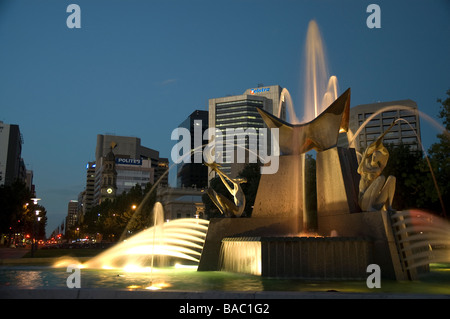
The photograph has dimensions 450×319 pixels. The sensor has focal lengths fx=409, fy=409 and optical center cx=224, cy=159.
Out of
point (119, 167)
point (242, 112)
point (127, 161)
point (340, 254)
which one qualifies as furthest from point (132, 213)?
point (242, 112)

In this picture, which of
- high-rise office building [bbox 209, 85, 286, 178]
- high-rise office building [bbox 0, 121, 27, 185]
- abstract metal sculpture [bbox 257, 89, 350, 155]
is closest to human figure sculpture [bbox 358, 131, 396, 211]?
abstract metal sculpture [bbox 257, 89, 350, 155]

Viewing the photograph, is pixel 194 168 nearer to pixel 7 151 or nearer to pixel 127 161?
pixel 127 161

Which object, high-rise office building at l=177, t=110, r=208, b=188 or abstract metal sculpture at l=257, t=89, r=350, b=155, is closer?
abstract metal sculpture at l=257, t=89, r=350, b=155

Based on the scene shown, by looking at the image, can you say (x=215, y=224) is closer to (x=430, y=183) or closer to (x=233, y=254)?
(x=233, y=254)

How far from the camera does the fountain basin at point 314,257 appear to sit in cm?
1248

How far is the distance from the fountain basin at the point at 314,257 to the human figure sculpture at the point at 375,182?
1598 millimetres

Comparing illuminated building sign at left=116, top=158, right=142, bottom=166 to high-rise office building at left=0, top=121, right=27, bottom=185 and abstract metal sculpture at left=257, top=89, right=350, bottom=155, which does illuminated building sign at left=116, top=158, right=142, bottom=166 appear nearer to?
high-rise office building at left=0, top=121, right=27, bottom=185

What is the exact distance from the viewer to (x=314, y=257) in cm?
1263

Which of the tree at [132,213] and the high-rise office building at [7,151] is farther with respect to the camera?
the high-rise office building at [7,151]

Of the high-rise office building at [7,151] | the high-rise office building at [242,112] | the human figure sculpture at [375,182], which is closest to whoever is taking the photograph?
the human figure sculpture at [375,182]

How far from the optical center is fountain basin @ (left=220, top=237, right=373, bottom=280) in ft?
40.9

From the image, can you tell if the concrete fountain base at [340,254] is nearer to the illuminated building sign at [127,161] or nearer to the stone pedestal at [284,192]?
the stone pedestal at [284,192]

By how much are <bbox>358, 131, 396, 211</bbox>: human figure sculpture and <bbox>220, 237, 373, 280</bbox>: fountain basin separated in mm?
1598

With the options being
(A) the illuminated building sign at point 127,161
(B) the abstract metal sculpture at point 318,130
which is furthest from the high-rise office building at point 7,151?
(B) the abstract metal sculpture at point 318,130
